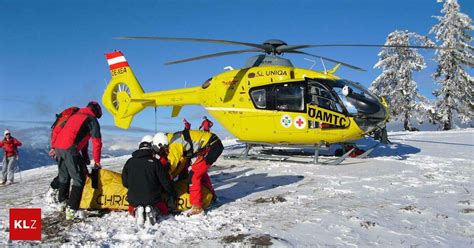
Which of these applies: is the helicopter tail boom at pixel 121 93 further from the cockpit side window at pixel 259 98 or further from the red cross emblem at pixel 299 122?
the red cross emblem at pixel 299 122

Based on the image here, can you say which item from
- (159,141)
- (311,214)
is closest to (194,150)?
(159,141)

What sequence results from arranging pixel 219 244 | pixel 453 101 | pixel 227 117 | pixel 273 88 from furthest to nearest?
pixel 453 101, pixel 227 117, pixel 273 88, pixel 219 244

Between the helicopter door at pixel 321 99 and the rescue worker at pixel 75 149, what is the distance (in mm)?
6543

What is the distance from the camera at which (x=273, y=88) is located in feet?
39.1

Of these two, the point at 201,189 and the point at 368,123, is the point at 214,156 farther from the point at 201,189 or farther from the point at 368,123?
the point at 368,123

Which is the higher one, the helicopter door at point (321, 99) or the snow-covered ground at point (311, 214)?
the helicopter door at point (321, 99)

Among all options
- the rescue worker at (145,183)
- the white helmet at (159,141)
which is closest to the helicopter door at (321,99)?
the white helmet at (159,141)

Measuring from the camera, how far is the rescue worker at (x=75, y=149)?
6.27m

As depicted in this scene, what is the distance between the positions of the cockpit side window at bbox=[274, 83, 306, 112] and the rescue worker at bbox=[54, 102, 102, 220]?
626cm

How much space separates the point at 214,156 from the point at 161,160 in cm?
92

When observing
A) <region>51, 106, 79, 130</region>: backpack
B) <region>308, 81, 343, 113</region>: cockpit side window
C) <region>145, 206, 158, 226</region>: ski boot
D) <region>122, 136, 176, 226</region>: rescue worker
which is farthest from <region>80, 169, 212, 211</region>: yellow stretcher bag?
<region>308, 81, 343, 113</region>: cockpit side window

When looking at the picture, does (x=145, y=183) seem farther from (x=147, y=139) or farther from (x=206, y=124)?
(x=206, y=124)

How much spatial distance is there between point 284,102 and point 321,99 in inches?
45.0

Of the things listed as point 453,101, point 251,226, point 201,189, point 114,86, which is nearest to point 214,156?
point 201,189
